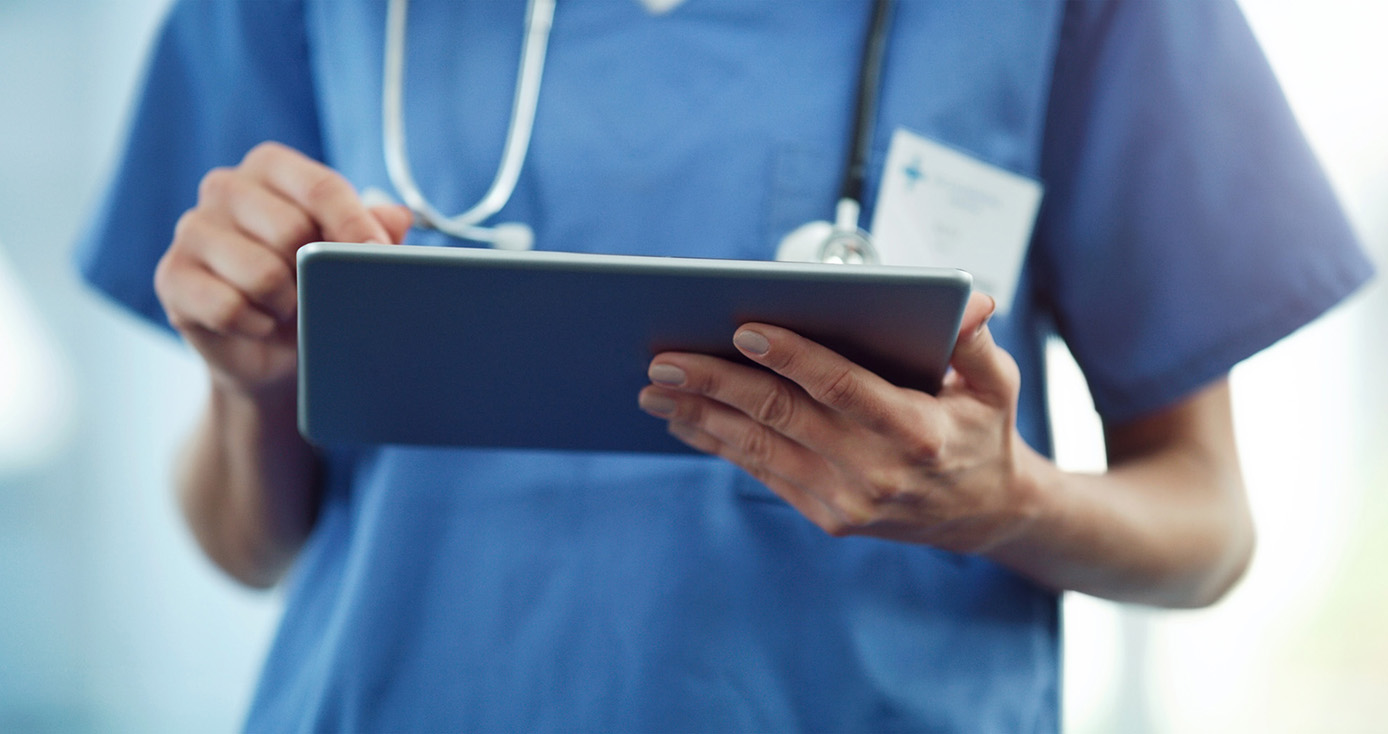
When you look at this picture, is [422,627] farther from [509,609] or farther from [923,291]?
[923,291]

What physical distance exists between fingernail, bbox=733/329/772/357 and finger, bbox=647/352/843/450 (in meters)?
0.04

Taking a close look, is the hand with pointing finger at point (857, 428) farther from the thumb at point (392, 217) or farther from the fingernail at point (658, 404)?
the thumb at point (392, 217)

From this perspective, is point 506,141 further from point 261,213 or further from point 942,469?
point 942,469

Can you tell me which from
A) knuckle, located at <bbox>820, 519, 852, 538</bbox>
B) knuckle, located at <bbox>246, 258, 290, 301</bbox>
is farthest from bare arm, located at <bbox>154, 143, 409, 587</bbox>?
knuckle, located at <bbox>820, 519, 852, 538</bbox>

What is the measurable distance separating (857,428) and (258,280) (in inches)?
13.9

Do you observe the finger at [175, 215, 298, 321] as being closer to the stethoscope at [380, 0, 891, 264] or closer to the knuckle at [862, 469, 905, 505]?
the stethoscope at [380, 0, 891, 264]

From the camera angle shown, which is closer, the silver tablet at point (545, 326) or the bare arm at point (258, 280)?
the silver tablet at point (545, 326)

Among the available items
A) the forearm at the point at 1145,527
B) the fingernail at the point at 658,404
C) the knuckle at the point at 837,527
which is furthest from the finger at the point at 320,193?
the forearm at the point at 1145,527

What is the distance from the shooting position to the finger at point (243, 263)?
56 cm

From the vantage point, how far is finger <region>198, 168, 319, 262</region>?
1.85ft

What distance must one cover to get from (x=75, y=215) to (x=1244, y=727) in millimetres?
2581

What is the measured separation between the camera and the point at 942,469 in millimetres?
504

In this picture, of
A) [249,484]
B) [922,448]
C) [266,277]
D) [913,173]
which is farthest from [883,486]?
[249,484]

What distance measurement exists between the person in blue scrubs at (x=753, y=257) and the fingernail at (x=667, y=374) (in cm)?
8
